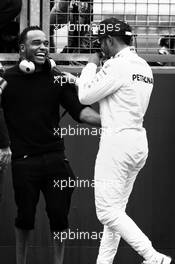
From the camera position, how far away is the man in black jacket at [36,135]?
679cm

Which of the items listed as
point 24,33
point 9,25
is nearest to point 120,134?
point 24,33

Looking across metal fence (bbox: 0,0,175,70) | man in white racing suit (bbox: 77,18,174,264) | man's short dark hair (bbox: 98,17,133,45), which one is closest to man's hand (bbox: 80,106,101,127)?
man in white racing suit (bbox: 77,18,174,264)

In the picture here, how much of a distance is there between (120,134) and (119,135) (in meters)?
0.01

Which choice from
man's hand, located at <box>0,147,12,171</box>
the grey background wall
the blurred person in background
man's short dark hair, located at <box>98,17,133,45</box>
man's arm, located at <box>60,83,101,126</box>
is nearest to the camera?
man's short dark hair, located at <box>98,17,133,45</box>

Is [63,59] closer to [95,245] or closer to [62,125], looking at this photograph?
[62,125]

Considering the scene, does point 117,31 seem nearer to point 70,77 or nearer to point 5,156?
point 70,77

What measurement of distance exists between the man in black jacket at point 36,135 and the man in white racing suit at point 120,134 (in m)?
0.37

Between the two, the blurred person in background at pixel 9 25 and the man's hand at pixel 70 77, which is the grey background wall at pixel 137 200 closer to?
the man's hand at pixel 70 77

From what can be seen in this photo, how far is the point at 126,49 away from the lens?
21.8ft

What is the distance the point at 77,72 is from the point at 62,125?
0.50 meters

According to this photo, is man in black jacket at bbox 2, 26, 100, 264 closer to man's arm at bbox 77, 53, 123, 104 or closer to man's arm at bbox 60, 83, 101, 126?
man's arm at bbox 60, 83, 101, 126

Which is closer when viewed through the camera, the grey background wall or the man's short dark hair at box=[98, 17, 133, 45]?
the man's short dark hair at box=[98, 17, 133, 45]

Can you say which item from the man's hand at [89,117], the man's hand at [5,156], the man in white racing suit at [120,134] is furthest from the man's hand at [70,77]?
the man's hand at [5,156]

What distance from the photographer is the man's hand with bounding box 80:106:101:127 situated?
22.5 feet
